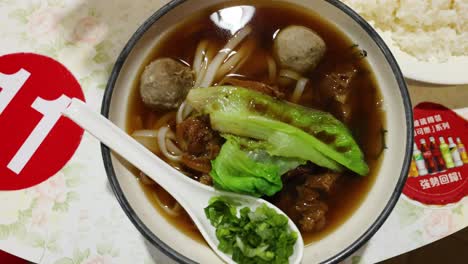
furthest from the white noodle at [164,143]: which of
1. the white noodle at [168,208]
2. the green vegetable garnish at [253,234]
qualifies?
the green vegetable garnish at [253,234]

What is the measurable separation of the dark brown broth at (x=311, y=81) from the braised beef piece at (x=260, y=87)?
0.08 meters

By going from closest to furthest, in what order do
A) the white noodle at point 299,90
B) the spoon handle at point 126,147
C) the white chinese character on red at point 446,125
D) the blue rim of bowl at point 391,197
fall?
the blue rim of bowl at point 391,197
the spoon handle at point 126,147
the white noodle at point 299,90
the white chinese character on red at point 446,125

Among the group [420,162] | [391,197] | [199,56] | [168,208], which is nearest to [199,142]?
[168,208]

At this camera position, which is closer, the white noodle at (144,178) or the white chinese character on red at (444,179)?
the white noodle at (144,178)

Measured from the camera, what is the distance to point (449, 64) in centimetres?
164

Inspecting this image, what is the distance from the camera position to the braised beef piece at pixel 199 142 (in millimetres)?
1489

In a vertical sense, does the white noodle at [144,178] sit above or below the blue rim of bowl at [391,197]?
below

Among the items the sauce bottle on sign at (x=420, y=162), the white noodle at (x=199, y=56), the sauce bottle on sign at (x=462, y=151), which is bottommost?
the white noodle at (x=199, y=56)

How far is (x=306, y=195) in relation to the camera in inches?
58.7

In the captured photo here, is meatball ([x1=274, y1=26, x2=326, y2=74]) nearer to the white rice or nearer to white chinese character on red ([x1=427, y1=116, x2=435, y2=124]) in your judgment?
the white rice

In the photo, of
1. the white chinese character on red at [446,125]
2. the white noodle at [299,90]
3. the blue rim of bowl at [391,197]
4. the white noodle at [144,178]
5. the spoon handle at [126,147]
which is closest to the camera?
the blue rim of bowl at [391,197]

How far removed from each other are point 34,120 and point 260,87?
0.89m

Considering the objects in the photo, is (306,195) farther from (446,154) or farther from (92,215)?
(92,215)

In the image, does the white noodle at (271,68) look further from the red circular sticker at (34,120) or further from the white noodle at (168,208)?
the red circular sticker at (34,120)
